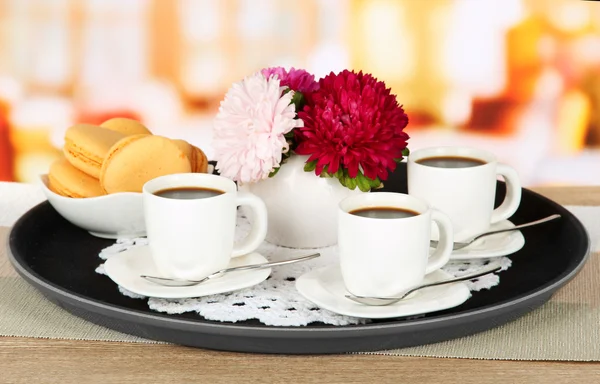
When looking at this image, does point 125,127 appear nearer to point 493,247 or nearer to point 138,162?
point 138,162

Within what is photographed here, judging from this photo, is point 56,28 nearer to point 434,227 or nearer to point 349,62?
point 349,62

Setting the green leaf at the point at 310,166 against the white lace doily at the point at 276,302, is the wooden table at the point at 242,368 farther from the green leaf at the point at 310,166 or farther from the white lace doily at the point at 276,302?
the green leaf at the point at 310,166

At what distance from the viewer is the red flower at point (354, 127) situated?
916 mm

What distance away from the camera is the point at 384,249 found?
0.77 metres

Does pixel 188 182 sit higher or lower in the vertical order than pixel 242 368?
higher

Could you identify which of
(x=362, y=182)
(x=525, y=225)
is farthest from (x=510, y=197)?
(x=362, y=182)

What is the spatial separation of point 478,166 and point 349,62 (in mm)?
1757

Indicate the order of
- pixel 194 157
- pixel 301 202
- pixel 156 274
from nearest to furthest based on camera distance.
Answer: pixel 156 274 < pixel 301 202 < pixel 194 157

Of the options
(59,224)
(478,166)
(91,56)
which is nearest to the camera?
(478,166)

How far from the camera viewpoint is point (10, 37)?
8.80 ft

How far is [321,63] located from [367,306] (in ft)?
6.25

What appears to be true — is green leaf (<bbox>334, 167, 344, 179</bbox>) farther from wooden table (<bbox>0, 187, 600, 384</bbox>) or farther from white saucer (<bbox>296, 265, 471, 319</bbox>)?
wooden table (<bbox>0, 187, 600, 384</bbox>)

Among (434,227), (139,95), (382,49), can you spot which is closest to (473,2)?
(382,49)

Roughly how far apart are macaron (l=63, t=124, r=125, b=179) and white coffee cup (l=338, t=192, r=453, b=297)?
374mm
